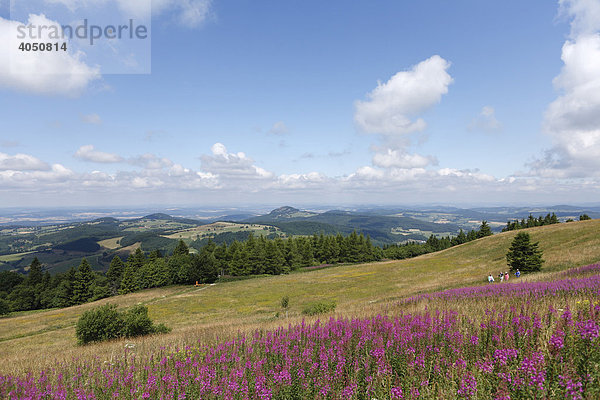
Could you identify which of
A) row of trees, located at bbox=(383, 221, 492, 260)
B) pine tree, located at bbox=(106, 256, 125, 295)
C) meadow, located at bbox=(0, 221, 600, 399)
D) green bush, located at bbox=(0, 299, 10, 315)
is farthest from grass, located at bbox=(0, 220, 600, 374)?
row of trees, located at bbox=(383, 221, 492, 260)

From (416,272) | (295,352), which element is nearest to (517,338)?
(295,352)

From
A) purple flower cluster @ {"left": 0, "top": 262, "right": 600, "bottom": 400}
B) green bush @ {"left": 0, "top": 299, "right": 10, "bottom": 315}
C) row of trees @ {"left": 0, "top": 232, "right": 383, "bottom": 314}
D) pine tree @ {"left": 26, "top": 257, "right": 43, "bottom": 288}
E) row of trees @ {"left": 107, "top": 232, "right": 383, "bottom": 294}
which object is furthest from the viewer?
pine tree @ {"left": 26, "top": 257, "right": 43, "bottom": 288}

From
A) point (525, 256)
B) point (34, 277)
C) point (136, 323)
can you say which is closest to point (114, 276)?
point (34, 277)

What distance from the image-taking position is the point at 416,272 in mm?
48281

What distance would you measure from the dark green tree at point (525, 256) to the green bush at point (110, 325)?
36.8 meters

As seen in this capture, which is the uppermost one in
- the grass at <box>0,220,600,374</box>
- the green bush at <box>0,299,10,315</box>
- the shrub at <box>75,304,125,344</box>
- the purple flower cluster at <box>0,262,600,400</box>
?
the purple flower cluster at <box>0,262,600,400</box>

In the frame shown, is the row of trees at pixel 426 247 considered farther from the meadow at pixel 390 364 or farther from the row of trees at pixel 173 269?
the meadow at pixel 390 364

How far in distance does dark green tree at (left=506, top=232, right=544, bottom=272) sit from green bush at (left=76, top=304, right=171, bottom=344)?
121 feet

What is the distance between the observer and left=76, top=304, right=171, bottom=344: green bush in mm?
17422

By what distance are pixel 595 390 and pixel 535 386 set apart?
2.00ft

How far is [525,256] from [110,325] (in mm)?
40040

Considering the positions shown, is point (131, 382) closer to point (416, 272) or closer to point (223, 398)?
point (223, 398)

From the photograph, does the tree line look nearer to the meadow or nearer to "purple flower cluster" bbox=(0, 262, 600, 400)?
A: the meadow

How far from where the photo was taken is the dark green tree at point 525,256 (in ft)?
100
